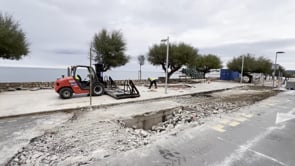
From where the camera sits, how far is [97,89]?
8.84 m

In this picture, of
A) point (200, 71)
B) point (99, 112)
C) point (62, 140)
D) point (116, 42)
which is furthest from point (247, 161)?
point (200, 71)

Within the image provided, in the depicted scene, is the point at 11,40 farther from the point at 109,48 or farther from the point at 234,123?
the point at 234,123

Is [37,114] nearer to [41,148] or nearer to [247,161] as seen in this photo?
[41,148]

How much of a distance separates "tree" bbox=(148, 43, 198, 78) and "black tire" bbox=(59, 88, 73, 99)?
43.1ft

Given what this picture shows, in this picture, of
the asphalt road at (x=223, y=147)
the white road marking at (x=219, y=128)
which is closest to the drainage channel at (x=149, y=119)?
the asphalt road at (x=223, y=147)

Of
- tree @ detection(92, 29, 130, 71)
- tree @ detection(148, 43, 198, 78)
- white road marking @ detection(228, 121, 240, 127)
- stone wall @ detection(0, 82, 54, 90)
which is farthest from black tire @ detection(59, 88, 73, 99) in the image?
tree @ detection(148, 43, 198, 78)

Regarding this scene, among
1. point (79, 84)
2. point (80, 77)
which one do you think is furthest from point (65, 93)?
point (80, 77)

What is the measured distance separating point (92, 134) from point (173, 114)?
326cm

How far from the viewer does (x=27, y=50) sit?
10.2 metres

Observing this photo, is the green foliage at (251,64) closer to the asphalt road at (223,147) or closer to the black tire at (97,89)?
the asphalt road at (223,147)

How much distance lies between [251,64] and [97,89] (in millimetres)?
23334

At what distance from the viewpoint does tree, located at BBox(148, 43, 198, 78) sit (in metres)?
18.8

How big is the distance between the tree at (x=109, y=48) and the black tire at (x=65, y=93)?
22.9 ft

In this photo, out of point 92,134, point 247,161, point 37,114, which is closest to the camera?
point 247,161
